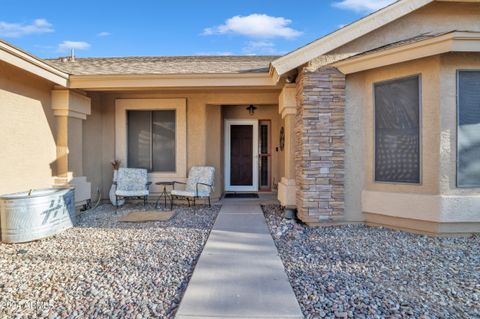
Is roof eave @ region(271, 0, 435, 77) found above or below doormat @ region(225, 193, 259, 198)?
above

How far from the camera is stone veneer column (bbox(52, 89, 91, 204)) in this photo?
5.89 metres

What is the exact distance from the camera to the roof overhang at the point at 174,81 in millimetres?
5820

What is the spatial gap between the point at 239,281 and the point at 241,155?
19.3 ft

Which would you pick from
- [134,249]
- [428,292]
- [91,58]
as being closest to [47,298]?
[134,249]

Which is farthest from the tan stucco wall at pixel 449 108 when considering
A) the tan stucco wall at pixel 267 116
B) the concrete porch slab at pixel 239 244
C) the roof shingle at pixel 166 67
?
the tan stucco wall at pixel 267 116

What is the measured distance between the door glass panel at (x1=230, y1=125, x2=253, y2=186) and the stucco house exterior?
5.91 feet

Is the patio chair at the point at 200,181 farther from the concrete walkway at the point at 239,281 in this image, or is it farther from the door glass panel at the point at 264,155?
the door glass panel at the point at 264,155

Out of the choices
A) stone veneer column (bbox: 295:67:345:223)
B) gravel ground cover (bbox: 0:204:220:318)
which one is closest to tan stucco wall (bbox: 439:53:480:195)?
stone veneer column (bbox: 295:67:345:223)

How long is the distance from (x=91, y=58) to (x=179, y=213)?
5.21 metres

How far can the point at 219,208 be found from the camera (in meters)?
6.62

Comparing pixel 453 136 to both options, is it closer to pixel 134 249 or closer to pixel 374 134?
pixel 374 134

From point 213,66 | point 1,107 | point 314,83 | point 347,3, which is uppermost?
point 347,3

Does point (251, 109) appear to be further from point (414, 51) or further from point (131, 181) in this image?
point (414, 51)

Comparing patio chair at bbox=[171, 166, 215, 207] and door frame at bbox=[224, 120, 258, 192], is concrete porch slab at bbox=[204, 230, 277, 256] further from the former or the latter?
door frame at bbox=[224, 120, 258, 192]
